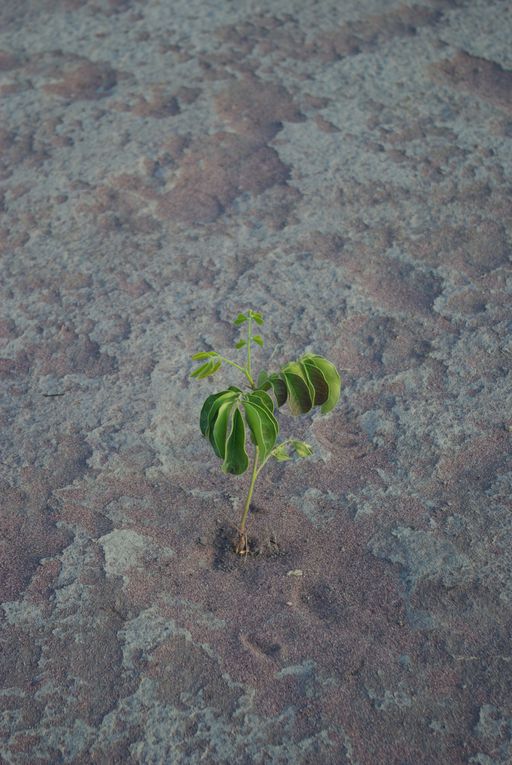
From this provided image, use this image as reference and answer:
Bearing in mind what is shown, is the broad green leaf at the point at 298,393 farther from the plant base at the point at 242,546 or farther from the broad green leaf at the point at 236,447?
the plant base at the point at 242,546

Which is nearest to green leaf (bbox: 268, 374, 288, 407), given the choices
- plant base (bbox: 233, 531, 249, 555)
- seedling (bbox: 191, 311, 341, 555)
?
seedling (bbox: 191, 311, 341, 555)

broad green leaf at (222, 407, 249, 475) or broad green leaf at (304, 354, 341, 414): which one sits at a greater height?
broad green leaf at (304, 354, 341, 414)

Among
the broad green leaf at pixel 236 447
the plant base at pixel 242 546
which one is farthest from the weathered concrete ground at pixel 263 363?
the broad green leaf at pixel 236 447

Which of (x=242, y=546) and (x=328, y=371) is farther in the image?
(x=242, y=546)

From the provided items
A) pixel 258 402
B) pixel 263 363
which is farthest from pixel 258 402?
pixel 263 363

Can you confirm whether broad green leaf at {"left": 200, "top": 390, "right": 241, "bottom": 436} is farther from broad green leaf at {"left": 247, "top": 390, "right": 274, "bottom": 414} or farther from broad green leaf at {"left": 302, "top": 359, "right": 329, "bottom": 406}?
broad green leaf at {"left": 302, "top": 359, "right": 329, "bottom": 406}

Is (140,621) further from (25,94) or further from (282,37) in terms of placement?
(282,37)

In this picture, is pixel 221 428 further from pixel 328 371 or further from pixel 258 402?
pixel 328 371

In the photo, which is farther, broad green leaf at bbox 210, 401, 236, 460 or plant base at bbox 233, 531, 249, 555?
plant base at bbox 233, 531, 249, 555

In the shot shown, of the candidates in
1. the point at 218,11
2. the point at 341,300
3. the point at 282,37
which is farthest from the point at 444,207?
the point at 218,11
